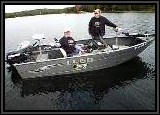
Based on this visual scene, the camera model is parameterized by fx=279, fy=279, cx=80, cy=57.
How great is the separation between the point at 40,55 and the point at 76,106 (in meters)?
3.92

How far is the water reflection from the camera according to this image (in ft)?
34.0

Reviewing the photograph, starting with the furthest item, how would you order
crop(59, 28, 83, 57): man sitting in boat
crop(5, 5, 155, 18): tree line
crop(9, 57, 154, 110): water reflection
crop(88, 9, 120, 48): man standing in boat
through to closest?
crop(5, 5, 155, 18): tree line
crop(88, 9, 120, 48): man standing in boat
crop(59, 28, 83, 57): man sitting in boat
crop(9, 57, 154, 110): water reflection

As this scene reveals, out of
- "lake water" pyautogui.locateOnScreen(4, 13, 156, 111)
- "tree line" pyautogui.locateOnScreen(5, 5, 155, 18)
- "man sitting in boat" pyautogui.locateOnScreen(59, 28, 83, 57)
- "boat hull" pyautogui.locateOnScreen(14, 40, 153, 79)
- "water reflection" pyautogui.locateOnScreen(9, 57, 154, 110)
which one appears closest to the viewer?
"lake water" pyautogui.locateOnScreen(4, 13, 156, 111)

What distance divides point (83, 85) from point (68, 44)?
211 cm

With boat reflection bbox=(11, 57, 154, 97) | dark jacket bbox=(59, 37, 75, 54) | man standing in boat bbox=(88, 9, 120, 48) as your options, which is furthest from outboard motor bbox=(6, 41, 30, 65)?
man standing in boat bbox=(88, 9, 120, 48)

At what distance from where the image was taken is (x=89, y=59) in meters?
12.5

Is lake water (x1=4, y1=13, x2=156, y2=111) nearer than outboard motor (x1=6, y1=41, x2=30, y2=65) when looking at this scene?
Yes

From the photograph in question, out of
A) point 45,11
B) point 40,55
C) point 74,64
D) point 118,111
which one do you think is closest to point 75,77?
point 74,64

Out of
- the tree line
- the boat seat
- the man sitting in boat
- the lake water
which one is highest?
the tree line

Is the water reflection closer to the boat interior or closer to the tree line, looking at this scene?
the boat interior

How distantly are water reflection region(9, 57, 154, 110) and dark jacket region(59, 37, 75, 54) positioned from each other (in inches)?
46.3

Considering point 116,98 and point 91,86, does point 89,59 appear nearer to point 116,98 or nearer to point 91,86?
point 91,86

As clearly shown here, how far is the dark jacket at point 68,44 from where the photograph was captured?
41.4 ft

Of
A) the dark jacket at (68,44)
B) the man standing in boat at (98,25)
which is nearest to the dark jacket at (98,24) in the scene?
the man standing in boat at (98,25)
